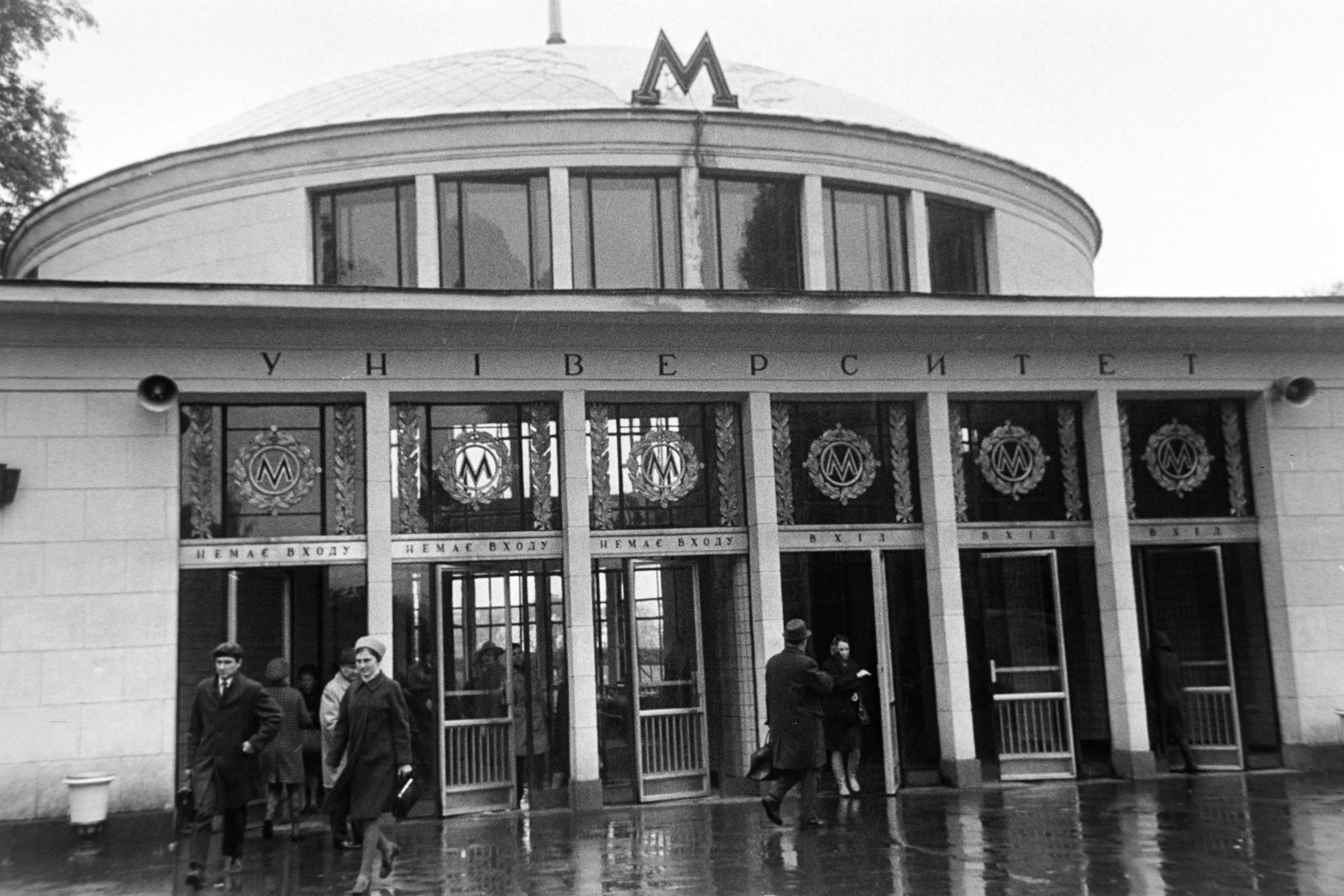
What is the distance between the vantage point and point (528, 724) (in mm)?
15328

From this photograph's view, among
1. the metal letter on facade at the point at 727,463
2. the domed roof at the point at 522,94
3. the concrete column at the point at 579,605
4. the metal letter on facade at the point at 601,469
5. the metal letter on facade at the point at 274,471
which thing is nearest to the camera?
the concrete column at the point at 579,605

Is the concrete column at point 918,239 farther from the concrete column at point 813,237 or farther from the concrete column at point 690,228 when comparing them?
the concrete column at point 690,228

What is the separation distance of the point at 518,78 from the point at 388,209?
3.42 meters

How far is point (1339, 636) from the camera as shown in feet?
55.5

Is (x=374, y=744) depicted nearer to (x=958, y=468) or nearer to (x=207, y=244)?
(x=958, y=468)

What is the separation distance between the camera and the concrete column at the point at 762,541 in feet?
51.0

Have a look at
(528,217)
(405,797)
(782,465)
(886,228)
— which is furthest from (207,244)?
(405,797)

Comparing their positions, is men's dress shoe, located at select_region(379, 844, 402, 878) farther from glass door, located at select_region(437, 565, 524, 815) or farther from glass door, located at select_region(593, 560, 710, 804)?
glass door, located at select_region(593, 560, 710, 804)

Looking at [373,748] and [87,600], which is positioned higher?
[87,600]

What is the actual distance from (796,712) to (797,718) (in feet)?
0.17

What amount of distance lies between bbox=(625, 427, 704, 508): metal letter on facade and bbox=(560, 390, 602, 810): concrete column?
0.64 m

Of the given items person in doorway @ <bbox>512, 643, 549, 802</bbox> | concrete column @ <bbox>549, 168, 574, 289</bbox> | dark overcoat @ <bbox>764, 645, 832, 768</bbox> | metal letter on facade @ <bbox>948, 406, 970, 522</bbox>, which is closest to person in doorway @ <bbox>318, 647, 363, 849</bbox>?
person in doorway @ <bbox>512, 643, 549, 802</bbox>

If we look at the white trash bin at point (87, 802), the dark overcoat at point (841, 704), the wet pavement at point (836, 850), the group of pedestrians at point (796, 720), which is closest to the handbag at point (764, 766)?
the group of pedestrians at point (796, 720)

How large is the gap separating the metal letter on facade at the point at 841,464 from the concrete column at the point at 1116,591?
2.64 metres
